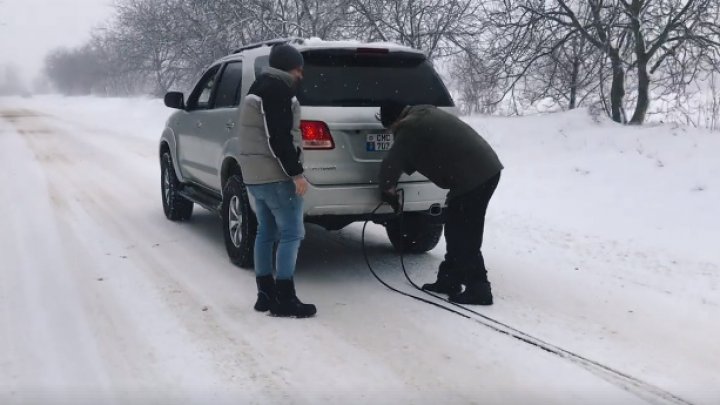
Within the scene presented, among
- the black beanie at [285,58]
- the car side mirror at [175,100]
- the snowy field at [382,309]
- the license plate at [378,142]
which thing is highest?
the black beanie at [285,58]

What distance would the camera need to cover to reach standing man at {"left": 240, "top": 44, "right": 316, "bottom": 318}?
400 centimetres

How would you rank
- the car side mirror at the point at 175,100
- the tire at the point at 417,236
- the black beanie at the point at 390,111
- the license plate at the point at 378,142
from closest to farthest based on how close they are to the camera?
the black beanie at the point at 390,111 → the license plate at the point at 378,142 → the tire at the point at 417,236 → the car side mirror at the point at 175,100

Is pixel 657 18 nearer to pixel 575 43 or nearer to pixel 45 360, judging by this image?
pixel 575 43

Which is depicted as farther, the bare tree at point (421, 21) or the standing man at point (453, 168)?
the bare tree at point (421, 21)

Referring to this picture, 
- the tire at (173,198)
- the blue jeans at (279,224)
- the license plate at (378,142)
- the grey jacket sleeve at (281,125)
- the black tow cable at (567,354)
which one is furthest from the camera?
the tire at (173,198)

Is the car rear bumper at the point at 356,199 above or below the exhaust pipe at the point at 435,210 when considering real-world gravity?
above

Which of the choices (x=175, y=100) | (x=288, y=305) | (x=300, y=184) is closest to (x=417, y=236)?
(x=288, y=305)

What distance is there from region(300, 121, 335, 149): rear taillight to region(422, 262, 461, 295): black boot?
131cm

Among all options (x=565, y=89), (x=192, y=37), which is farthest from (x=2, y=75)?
(x=565, y=89)

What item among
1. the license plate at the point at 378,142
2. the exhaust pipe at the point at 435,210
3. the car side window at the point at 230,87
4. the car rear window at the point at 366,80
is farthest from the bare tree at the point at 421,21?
the license plate at the point at 378,142

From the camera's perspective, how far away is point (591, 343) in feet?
12.8

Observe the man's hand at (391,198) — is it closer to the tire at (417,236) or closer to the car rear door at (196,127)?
the tire at (417,236)

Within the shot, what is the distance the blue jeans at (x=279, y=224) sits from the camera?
4.20m

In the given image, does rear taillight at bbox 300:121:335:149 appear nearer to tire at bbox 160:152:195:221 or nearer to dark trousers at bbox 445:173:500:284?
dark trousers at bbox 445:173:500:284
